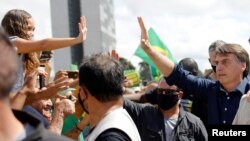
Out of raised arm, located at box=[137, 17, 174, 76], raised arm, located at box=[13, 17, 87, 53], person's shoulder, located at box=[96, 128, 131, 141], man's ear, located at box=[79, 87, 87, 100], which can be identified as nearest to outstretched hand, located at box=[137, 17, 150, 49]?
raised arm, located at box=[137, 17, 174, 76]

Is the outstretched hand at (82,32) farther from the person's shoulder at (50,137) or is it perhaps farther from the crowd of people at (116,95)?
the person's shoulder at (50,137)

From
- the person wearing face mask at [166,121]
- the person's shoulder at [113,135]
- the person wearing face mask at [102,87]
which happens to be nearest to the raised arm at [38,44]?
the person wearing face mask at [166,121]

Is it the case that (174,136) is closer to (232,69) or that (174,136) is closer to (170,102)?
(170,102)

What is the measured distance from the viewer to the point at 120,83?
119 inches

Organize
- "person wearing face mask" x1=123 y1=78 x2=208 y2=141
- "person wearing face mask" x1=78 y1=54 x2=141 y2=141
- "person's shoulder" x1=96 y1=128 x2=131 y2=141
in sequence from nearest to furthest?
"person's shoulder" x1=96 y1=128 x2=131 y2=141 < "person wearing face mask" x1=78 y1=54 x2=141 y2=141 < "person wearing face mask" x1=123 y1=78 x2=208 y2=141

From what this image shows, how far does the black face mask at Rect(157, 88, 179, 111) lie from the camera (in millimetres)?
4656

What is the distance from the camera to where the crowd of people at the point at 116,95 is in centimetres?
300

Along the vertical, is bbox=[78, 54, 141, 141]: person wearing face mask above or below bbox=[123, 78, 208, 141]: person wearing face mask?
above

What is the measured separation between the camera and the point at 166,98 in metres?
4.70

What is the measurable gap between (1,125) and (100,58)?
1414mm

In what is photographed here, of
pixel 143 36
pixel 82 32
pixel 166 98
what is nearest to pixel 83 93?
pixel 82 32

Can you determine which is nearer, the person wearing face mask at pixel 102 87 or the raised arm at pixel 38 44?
the person wearing face mask at pixel 102 87

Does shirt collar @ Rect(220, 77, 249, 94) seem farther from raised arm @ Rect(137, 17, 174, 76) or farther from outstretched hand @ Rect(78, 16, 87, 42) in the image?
outstretched hand @ Rect(78, 16, 87, 42)

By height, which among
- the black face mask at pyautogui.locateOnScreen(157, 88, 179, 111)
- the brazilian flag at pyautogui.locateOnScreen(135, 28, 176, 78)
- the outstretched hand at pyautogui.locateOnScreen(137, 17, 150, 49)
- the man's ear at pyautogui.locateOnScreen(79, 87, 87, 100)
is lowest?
the black face mask at pyautogui.locateOnScreen(157, 88, 179, 111)
